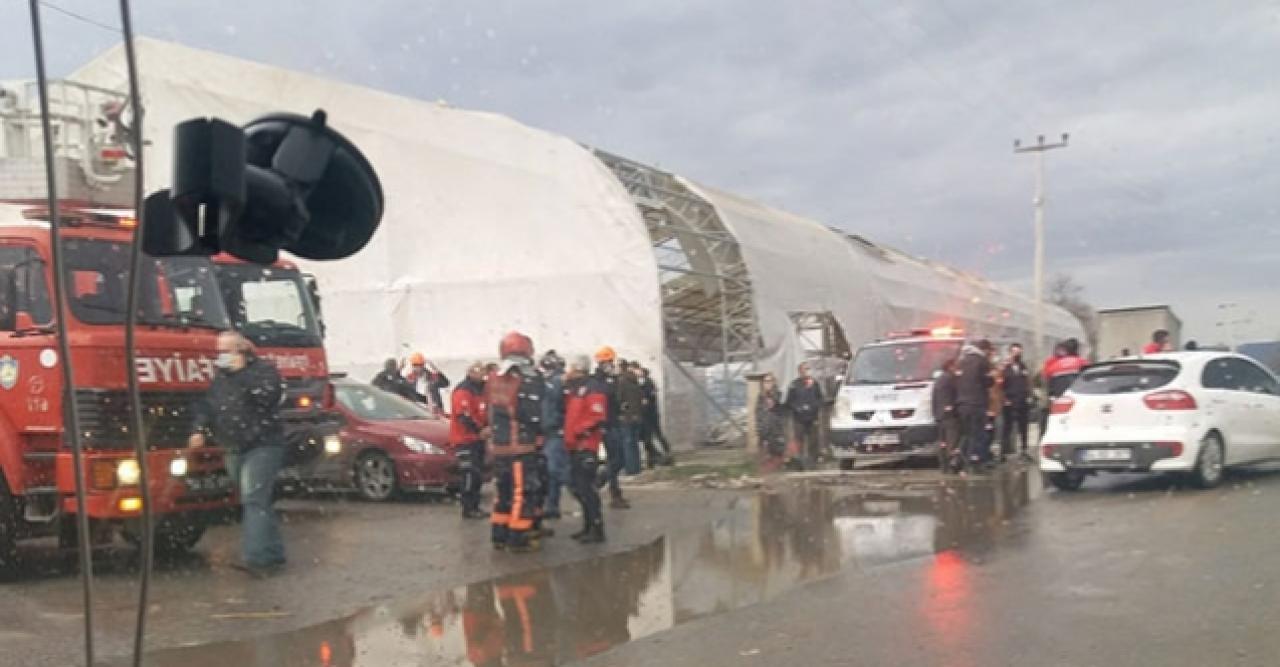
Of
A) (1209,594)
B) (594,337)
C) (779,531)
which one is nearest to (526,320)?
(594,337)

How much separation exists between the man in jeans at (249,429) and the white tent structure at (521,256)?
421 inches

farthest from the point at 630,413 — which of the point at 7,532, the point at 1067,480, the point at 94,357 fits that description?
the point at 7,532

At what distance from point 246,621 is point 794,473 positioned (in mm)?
9940

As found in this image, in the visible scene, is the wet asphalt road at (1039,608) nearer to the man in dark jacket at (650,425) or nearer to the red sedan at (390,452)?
the red sedan at (390,452)

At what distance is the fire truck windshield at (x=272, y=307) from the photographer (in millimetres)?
11875

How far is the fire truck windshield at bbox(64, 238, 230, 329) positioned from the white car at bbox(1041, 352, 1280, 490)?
8454mm

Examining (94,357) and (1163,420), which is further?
(1163,420)

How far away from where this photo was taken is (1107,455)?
490 inches

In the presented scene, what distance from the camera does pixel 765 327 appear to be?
2244cm

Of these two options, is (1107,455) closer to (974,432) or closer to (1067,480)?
(1067,480)

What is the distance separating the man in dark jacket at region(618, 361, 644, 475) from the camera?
15.4 meters

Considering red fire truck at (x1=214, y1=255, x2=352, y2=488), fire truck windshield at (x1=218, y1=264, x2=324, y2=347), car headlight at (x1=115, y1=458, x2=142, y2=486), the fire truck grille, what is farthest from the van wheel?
car headlight at (x1=115, y1=458, x2=142, y2=486)

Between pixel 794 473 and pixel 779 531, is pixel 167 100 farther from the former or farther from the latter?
pixel 779 531

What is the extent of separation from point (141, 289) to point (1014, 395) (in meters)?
11.6
